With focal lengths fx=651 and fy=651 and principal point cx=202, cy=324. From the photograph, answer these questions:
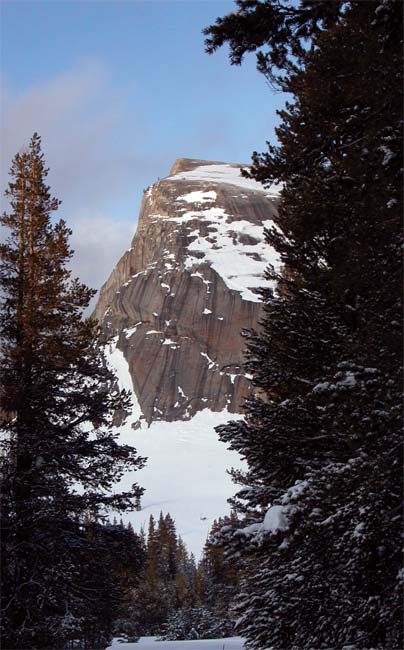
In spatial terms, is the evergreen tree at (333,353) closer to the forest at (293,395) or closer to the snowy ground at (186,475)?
the forest at (293,395)

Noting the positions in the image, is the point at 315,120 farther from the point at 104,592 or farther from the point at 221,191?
the point at 221,191

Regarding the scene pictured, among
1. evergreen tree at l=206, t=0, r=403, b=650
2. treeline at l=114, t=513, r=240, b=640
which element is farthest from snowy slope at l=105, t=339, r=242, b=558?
evergreen tree at l=206, t=0, r=403, b=650

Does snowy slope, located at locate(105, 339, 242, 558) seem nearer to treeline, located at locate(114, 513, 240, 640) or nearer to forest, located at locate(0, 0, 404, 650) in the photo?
treeline, located at locate(114, 513, 240, 640)

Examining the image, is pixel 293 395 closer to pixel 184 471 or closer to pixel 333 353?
pixel 333 353

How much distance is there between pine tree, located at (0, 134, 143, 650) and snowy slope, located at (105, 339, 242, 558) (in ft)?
273

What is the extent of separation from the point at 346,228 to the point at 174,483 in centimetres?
12152

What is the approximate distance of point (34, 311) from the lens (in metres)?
12.4

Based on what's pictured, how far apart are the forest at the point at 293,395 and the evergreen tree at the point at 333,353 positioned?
0.09 ft

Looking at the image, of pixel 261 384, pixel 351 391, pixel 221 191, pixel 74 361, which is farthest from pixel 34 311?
pixel 221 191

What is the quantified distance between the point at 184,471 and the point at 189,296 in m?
44.0

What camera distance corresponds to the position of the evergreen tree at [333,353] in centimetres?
655

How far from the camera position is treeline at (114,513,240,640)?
37.5 meters

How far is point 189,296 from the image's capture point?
155625mm

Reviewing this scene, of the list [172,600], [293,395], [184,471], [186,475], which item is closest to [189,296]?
[184,471]
